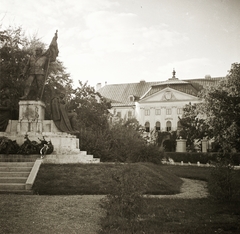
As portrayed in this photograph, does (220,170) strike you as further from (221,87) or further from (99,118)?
(221,87)

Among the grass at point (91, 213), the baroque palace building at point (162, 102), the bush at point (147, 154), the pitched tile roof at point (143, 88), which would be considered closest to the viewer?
the grass at point (91, 213)

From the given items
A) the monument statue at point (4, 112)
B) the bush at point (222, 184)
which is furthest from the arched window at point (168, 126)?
the bush at point (222, 184)

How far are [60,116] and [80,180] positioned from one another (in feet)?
14.6

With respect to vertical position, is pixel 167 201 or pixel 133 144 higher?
pixel 133 144

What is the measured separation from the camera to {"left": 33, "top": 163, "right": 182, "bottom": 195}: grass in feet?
33.1

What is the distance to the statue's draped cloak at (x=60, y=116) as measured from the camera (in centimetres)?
1432

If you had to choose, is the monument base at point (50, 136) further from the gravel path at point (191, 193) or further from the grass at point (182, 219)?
the grass at point (182, 219)

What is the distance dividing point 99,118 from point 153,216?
20.2 metres

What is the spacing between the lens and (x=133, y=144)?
20.2 metres

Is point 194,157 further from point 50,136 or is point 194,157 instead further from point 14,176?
point 14,176

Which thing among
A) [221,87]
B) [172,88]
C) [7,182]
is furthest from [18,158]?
[172,88]

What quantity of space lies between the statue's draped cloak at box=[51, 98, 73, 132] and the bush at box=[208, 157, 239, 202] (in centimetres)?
741

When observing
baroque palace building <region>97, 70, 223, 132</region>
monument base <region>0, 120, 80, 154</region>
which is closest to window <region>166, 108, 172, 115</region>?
baroque palace building <region>97, 70, 223, 132</region>

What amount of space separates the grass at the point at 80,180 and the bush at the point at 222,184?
2.07 meters
